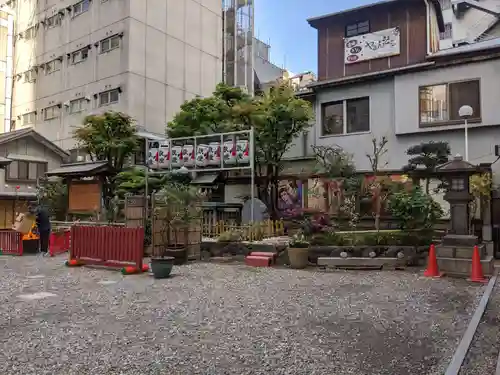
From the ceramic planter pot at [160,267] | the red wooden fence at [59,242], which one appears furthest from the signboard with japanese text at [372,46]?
the red wooden fence at [59,242]

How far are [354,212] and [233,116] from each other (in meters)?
6.34

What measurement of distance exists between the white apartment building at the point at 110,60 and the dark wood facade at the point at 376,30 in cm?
1339

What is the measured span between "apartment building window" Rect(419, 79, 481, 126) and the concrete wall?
0.72ft

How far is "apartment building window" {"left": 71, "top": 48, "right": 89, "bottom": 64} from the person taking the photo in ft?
104

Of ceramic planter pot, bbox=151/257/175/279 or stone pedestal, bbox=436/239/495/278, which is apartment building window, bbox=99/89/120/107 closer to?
ceramic planter pot, bbox=151/257/175/279

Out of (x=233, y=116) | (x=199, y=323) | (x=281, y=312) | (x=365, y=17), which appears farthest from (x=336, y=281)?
(x=365, y=17)

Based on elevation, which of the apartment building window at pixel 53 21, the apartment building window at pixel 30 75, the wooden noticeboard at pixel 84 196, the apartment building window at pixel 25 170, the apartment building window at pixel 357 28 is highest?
the apartment building window at pixel 53 21

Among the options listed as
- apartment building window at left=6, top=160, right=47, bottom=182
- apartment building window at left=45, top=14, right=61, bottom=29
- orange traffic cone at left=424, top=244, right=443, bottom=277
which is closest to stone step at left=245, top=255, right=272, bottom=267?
orange traffic cone at left=424, top=244, right=443, bottom=277

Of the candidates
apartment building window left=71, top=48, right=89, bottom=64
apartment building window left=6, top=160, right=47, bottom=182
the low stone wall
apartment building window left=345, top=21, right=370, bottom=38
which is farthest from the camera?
apartment building window left=71, top=48, right=89, bottom=64

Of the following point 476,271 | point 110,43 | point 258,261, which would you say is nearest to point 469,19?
point 110,43

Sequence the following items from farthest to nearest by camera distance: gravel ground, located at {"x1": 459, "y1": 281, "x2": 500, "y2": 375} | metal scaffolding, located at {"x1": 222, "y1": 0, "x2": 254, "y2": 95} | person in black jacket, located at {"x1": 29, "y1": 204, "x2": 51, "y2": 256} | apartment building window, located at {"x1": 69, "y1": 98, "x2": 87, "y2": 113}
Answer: metal scaffolding, located at {"x1": 222, "y1": 0, "x2": 254, "y2": 95}, apartment building window, located at {"x1": 69, "y1": 98, "x2": 87, "y2": 113}, person in black jacket, located at {"x1": 29, "y1": 204, "x2": 51, "y2": 256}, gravel ground, located at {"x1": 459, "y1": 281, "x2": 500, "y2": 375}

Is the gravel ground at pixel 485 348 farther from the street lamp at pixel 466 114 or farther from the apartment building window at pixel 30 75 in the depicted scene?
the apartment building window at pixel 30 75

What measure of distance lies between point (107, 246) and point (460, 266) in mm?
8940

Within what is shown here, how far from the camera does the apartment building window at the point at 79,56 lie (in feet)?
104
